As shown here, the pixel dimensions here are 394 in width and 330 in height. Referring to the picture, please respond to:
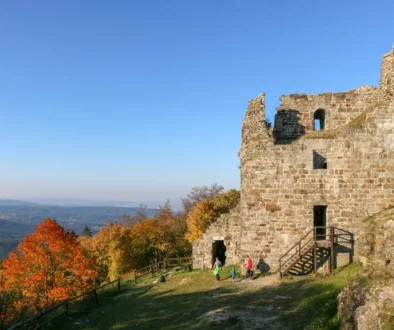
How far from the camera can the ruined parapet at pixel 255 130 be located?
68.2 feet

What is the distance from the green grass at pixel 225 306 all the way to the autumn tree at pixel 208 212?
2129cm

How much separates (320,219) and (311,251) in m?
2.09

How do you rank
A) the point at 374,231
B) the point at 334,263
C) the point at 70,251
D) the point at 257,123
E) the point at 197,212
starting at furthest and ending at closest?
the point at 197,212
the point at 70,251
the point at 257,123
the point at 334,263
the point at 374,231

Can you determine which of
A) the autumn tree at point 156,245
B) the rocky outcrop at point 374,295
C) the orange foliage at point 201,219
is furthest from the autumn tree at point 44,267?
the rocky outcrop at point 374,295

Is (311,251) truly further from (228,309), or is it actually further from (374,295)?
(374,295)

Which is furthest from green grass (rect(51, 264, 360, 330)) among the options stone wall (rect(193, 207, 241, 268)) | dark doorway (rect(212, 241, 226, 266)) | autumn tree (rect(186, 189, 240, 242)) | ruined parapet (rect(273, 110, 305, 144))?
autumn tree (rect(186, 189, 240, 242))

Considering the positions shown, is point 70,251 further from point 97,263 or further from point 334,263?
point 334,263

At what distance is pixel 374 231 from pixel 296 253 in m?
4.84

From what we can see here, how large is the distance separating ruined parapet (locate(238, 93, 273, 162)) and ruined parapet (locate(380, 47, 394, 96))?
6.68 metres

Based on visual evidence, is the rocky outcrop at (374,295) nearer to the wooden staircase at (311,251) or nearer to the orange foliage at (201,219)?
the wooden staircase at (311,251)

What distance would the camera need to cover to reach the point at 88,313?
1833 centimetres

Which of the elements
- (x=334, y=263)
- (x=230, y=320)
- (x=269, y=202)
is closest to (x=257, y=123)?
(x=269, y=202)

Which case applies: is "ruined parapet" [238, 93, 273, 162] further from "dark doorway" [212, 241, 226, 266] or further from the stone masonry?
"dark doorway" [212, 241, 226, 266]

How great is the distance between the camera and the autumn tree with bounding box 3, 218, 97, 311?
95.1 feet
